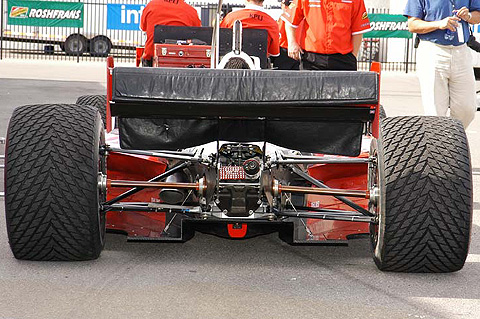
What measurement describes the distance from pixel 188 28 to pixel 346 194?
3.34 meters

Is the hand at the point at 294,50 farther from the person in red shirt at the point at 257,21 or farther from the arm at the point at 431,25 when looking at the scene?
the arm at the point at 431,25

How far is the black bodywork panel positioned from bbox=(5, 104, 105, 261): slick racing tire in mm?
308

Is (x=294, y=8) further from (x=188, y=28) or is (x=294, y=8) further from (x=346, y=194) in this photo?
(x=346, y=194)

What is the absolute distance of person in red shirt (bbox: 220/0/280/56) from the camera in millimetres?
8148

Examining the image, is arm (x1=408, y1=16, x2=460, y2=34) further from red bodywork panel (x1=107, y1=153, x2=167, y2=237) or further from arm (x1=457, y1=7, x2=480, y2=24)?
red bodywork panel (x1=107, y1=153, x2=167, y2=237)

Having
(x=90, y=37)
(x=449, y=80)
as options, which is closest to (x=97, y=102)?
(x=449, y=80)

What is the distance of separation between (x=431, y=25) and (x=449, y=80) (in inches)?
19.7

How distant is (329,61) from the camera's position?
794 centimetres

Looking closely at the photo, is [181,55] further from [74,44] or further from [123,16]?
[74,44]

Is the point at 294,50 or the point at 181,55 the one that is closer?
the point at 181,55

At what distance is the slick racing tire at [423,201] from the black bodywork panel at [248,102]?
0.96 feet

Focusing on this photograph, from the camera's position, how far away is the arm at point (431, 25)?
7328 millimetres

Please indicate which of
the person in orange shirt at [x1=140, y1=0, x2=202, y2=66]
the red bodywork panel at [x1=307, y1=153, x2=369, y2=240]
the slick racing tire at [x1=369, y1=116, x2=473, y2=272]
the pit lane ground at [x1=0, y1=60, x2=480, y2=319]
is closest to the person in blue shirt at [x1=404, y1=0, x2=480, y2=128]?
the pit lane ground at [x1=0, y1=60, x2=480, y2=319]

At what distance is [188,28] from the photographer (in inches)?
312
